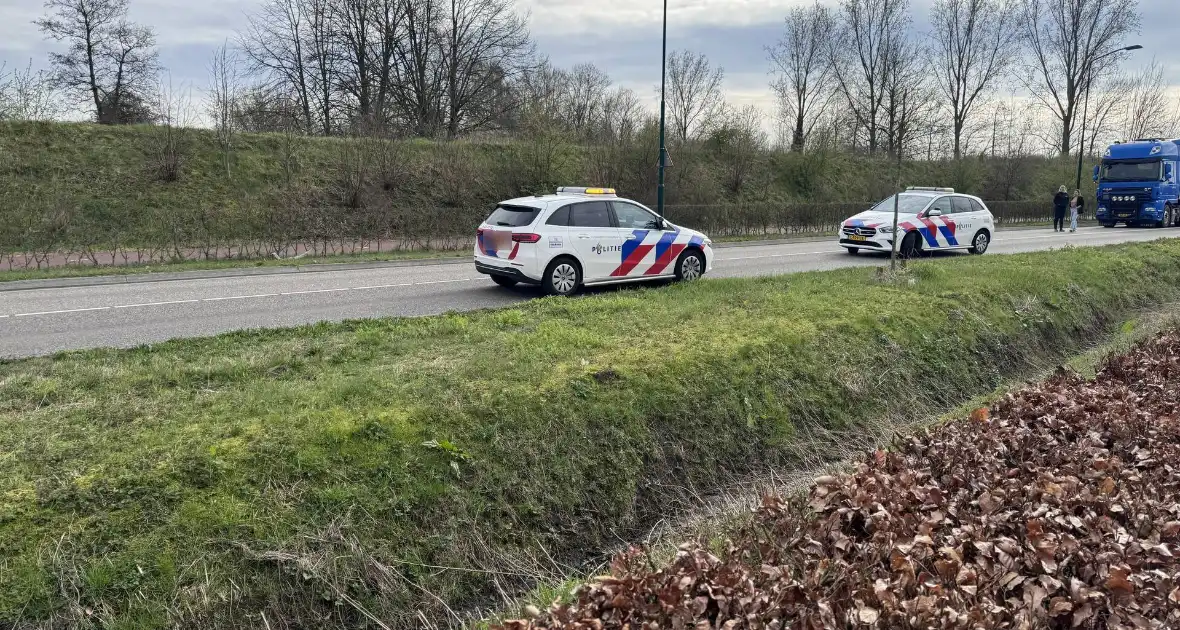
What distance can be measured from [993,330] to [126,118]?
1427 inches

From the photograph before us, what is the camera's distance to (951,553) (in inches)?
132

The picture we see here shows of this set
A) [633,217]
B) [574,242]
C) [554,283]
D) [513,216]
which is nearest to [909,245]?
[633,217]

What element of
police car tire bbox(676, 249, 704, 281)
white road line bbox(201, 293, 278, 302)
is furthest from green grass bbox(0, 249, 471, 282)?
police car tire bbox(676, 249, 704, 281)

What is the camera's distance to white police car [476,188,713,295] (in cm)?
1123

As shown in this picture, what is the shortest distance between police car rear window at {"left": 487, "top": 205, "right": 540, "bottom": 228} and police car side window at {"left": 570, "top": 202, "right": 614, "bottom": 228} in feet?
1.96

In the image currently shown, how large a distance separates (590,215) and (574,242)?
578 mm

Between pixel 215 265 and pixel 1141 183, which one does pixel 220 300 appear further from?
pixel 1141 183

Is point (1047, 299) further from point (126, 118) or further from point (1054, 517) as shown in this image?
point (126, 118)

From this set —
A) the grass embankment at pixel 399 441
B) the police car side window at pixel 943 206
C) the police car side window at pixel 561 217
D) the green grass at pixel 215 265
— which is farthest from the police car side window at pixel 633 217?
the police car side window at pixel 943 206

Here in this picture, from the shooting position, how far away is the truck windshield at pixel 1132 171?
31.7m

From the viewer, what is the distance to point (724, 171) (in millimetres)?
37250

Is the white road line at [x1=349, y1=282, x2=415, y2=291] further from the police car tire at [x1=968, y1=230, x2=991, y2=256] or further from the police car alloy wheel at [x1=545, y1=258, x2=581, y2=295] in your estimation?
the police car tire at [x1=968, y1=230, x2=991, y2=256]

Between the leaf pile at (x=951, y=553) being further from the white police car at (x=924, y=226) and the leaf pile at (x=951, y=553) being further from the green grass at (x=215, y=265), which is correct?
the green grass at (x=215, y=265)

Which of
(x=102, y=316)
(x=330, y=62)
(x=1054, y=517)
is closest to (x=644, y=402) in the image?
(x=1054, y=517)
